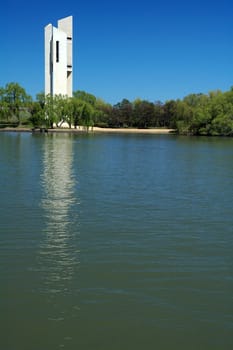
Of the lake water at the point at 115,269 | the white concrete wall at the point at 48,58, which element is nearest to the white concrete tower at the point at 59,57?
the white concrete wall at the point at 48,58

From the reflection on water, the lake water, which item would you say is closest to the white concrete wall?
the reflection on water

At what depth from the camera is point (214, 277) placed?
21.0ft

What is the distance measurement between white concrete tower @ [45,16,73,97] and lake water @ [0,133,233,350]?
200 feet

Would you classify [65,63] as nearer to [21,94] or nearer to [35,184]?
[21,94]

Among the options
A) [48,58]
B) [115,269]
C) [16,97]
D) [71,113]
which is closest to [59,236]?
[115,269]

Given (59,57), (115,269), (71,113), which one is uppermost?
(59,57)

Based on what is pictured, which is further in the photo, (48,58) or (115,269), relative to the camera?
(48,58)

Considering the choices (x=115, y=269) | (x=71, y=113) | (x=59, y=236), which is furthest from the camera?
(x=71, y=113)

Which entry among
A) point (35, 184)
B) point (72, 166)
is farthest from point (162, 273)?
point (72, 166)

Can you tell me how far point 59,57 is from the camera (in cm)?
7131

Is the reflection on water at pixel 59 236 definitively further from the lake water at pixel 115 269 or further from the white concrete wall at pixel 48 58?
the white concrete wall at pixel 48 58

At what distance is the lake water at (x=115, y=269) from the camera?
4.76m

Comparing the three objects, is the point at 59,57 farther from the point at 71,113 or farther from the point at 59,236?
the point at 59,236

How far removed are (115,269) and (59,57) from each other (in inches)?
2685
